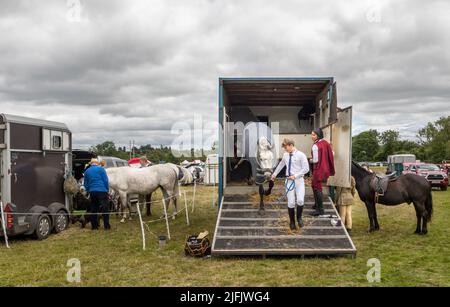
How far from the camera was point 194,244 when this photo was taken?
725 cm

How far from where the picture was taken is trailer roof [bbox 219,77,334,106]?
33.3ft

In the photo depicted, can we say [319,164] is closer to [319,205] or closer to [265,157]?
[319,205]

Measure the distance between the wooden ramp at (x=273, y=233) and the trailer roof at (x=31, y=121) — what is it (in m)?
4.69

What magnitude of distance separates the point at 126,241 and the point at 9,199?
2.53 meters

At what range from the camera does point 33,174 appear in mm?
9180

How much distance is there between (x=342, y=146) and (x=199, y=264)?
4.39 metres

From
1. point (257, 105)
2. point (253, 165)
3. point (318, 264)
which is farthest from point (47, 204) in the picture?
point (257, 105)

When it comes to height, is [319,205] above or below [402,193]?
below

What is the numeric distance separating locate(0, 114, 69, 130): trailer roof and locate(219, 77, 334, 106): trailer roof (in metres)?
4.30

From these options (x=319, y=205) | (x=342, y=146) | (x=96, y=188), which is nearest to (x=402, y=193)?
(x=342, y=146)

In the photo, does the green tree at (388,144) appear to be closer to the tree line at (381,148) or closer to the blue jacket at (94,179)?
the tree line at (381,148)

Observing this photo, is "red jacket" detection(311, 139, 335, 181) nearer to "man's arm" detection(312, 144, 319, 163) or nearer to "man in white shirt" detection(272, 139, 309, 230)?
"man's arm" detection(312, 144, 319, 163)

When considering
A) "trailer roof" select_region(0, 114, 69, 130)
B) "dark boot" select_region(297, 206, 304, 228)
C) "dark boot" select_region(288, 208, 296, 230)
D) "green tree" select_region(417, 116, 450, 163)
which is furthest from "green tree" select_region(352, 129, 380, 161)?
"dark boot" select_region(288, 208, 296, 230)

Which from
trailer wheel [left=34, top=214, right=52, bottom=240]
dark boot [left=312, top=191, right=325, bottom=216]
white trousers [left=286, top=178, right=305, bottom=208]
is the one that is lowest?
trailer wheel [left=34, top=214, right=52, bottom=240]
